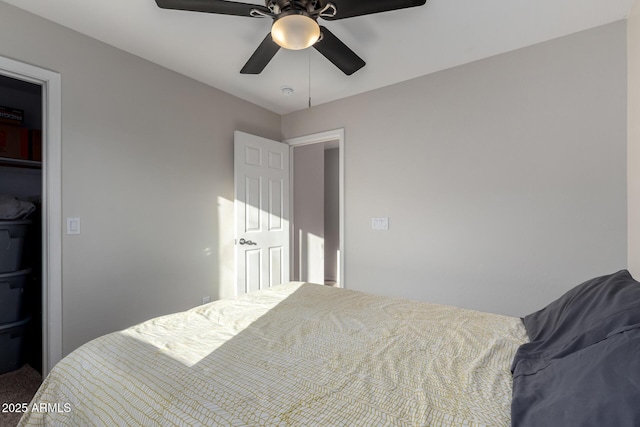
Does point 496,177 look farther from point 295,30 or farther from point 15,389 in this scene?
point 15,389

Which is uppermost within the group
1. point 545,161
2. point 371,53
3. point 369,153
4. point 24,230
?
point 371,53

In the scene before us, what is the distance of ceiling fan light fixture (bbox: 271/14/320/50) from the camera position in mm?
1354

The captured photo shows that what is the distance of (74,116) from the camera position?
2.05 metres

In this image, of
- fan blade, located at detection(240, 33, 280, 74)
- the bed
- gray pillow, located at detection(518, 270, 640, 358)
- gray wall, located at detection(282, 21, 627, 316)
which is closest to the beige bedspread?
the bed

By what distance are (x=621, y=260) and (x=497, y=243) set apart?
699 millimetres

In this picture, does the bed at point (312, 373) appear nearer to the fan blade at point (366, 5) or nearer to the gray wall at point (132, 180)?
the gray wall at point (132, 180)

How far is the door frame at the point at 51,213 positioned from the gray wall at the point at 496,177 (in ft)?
7.63

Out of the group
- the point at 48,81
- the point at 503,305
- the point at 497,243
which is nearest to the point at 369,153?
the point at 497,243

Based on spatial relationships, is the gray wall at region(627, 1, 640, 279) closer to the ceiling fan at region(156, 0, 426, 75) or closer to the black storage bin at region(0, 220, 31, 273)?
the ceiling fan at region(156, 0, 426, 75)

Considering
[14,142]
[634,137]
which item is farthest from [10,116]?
[634,137]

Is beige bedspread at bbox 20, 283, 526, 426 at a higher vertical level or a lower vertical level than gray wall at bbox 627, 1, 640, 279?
lower

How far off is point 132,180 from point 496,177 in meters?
2.84

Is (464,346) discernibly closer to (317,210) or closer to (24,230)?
(24,230)

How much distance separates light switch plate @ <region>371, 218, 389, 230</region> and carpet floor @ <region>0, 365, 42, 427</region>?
110 inches
